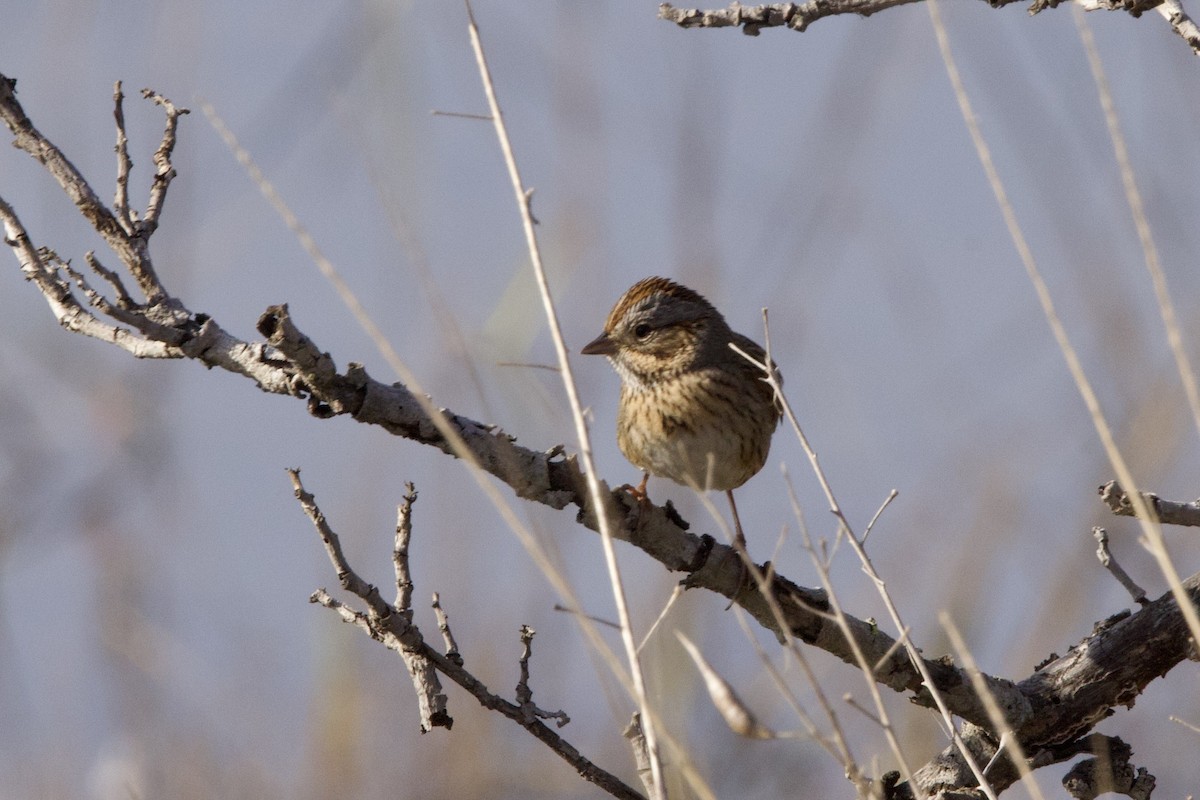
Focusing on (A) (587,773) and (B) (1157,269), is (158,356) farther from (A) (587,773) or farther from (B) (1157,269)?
(B) (1157,269)

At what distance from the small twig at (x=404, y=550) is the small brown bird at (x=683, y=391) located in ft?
5.48

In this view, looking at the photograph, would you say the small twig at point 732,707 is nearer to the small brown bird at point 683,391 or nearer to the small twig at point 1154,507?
the small twig at point 1154,507

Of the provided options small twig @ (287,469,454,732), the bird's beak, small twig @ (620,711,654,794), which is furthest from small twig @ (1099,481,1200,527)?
the bird's beak

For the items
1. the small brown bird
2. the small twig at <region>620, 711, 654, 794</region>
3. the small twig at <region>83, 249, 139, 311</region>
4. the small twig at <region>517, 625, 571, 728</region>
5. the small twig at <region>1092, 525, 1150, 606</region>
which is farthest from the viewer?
the small brown bird

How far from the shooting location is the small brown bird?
4.66 m

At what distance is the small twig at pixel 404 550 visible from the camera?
2.77 meters

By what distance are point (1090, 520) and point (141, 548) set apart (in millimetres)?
4146

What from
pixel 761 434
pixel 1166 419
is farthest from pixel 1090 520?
pixel 761 434

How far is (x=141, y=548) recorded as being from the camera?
19.8 ft

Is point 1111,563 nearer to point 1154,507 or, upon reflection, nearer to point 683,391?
point 1154,507

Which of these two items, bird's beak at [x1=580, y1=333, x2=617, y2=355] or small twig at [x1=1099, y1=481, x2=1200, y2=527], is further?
bird's beak at [x1=580, y1=333, x2=617, y2=355]

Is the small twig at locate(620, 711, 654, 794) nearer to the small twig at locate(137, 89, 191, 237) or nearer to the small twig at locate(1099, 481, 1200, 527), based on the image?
the small twig at locate(1099, 481, 1200, 527)

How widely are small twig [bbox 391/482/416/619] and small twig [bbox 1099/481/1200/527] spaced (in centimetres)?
135

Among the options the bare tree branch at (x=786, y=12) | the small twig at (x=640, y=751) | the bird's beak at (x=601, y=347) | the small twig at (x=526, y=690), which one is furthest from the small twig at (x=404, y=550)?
the bird's beak at (x=601, y=347)
